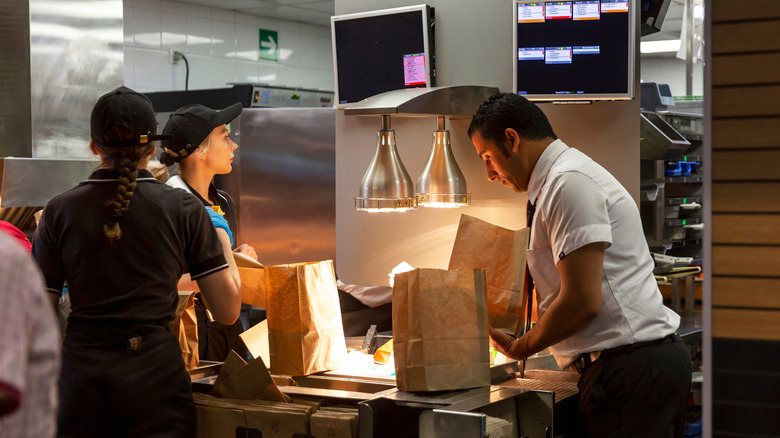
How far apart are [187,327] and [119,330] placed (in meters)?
0.53

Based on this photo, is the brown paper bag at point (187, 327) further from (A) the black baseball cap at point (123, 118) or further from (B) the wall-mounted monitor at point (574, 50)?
(B) the wall-mounted monitor at point (574, 50)

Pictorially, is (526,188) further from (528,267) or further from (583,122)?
(583,122)

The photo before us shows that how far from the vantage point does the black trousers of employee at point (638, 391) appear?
235 centimetres

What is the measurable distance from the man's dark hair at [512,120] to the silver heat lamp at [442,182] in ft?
1.86

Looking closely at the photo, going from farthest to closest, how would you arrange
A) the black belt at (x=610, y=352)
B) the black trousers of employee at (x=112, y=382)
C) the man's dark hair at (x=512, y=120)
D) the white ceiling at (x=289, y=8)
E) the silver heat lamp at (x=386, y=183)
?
the white ceiling at (x=289, y=8)
the silver heat lamp at (x=386, y=183)
the man's dark hair at (x=512, y=120)
the black belt at (x=610, y=352)
the black trousers of employee at (x=112, y=382)

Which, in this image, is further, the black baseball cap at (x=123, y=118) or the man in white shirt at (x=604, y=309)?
the man in white shirt at (x=604, y=309)

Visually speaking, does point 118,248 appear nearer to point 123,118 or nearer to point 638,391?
point 123,118

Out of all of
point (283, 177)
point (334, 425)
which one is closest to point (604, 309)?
point (334, 425)

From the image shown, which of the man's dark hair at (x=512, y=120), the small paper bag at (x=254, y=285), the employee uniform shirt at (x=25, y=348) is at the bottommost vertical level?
the small paper bag at (x=254, y=285)

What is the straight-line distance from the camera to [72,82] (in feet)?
11.6

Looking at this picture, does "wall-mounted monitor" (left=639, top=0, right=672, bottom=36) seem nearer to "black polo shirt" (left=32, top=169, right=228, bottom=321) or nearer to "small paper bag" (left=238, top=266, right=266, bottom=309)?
"small paper bag" (left=238, top=266, right=266, bottom=309)

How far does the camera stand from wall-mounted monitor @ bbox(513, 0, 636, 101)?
3.01 meters

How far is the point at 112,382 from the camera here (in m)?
2.10

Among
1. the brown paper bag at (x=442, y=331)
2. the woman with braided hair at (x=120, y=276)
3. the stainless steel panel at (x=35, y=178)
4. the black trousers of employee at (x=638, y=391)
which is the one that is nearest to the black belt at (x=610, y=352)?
the black trousers of employee at (x=638, y=391)
